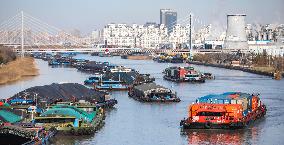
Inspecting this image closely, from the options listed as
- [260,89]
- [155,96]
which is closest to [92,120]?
[155,96]

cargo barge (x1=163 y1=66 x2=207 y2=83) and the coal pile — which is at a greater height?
the coal pile

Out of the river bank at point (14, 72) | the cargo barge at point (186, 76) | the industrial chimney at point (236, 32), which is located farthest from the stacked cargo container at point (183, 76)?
the industrial chimney at point (236, 32)

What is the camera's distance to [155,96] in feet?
49.5

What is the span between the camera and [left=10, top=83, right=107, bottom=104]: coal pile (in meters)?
13.1

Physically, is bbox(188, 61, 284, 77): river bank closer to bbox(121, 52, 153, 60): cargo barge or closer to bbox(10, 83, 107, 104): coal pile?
bbox(121, 52, 153, 60): cargo barge

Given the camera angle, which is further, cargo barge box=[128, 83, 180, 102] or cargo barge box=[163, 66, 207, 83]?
cargo barge box=[163, 66, 207, 83]

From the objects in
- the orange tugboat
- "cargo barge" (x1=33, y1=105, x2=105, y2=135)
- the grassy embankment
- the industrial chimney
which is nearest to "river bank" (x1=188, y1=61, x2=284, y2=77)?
the grassy embankment

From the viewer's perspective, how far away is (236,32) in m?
48.9

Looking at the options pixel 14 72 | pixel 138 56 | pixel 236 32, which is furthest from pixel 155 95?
pixel 138 56

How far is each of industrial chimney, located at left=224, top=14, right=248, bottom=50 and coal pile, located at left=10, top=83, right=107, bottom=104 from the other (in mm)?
34608

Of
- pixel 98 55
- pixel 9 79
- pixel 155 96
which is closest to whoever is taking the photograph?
pixel 155 96

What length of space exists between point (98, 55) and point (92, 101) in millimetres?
43804

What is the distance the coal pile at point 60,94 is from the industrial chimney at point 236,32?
34.6 m

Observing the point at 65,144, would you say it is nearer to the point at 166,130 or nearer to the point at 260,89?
the point at 166,130
